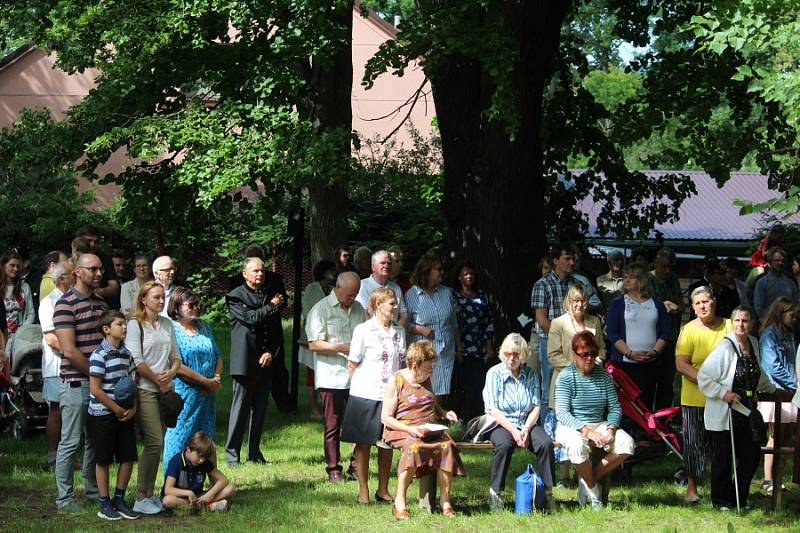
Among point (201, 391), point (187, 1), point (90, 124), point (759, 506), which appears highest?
point (187, 1)

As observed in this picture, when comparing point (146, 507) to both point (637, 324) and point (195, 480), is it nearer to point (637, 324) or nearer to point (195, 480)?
point (195, 480)

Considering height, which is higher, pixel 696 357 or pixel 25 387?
pixel 696 357

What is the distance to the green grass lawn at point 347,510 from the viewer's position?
8.81 metres

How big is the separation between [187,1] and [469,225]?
398 centimetres

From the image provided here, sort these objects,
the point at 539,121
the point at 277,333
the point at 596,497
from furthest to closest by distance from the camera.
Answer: the point at 539,121 → the point at 277,333 → the point at 596,497

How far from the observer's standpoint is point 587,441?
9422 mm

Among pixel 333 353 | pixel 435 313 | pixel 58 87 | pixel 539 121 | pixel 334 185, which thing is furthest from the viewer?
pixel 58 87

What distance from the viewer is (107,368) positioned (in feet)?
29.0

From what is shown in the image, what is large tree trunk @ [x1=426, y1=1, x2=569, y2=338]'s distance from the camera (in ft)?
46.2

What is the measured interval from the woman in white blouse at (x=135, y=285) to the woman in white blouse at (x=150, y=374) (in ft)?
8.39

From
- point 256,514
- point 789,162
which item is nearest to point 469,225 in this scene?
point 789,162

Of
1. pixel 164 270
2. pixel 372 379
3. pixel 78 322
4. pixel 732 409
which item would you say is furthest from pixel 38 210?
pixel 732 409

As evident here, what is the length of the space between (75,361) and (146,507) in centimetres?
118

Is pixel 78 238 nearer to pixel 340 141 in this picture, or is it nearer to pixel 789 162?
pixel 340 141
